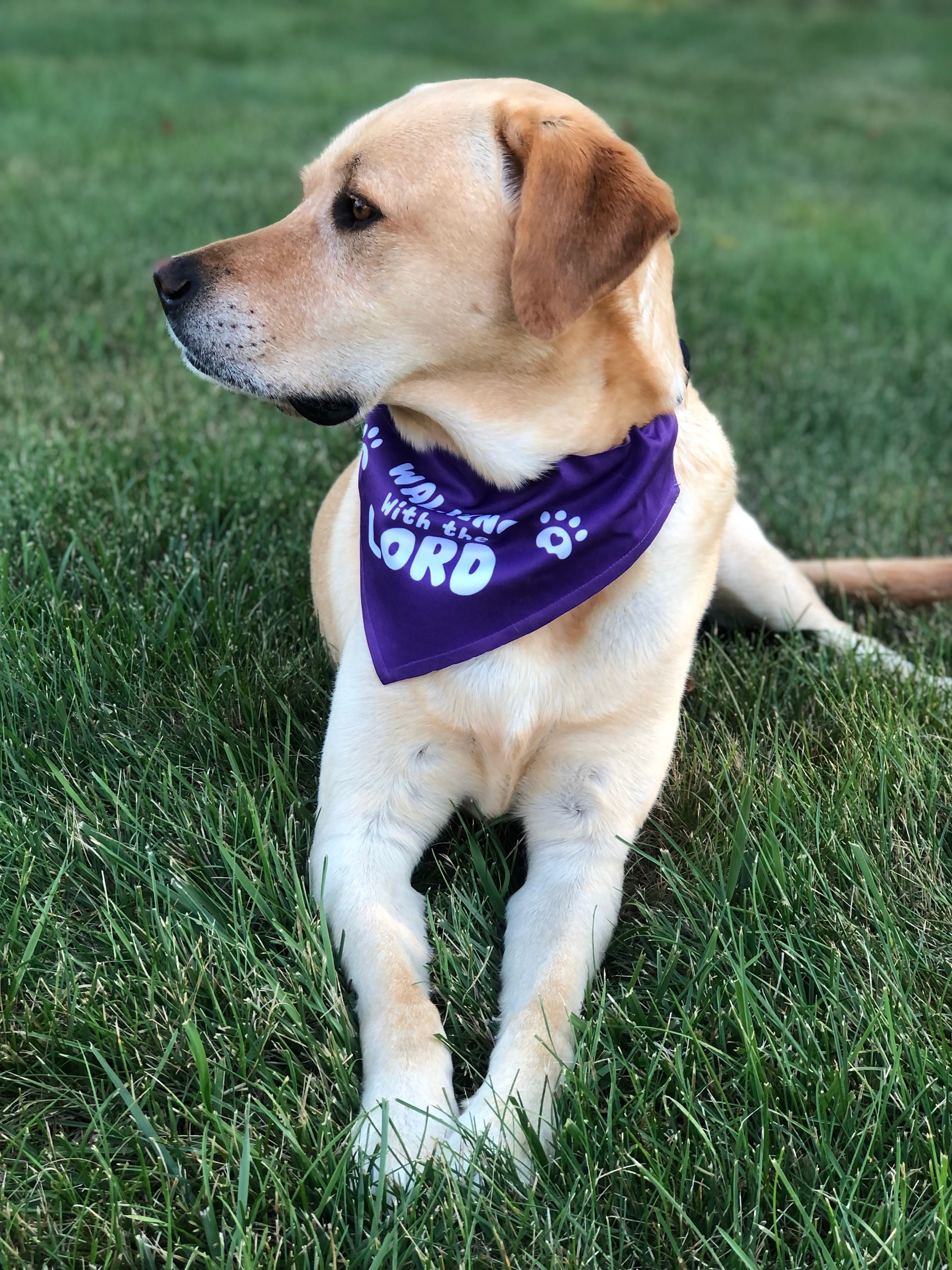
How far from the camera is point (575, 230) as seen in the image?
192 cm

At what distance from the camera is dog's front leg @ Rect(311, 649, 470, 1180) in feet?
5.64

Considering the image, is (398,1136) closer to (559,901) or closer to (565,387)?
(559,901)

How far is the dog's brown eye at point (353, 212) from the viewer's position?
6.73 feet

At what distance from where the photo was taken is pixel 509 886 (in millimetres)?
2227

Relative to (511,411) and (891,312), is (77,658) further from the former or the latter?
(891,312)

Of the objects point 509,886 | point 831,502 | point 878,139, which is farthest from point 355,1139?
point 878,139

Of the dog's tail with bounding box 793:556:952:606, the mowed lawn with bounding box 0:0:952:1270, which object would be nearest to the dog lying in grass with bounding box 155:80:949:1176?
the mowed lawn with bounding box 0:0:952:1270

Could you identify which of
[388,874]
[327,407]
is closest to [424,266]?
[327,407]

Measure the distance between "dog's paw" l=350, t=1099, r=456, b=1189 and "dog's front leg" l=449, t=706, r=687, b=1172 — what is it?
4 centimetres

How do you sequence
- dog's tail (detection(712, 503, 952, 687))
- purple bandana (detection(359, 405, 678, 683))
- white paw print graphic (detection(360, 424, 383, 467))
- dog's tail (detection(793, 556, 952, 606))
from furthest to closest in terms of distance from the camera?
dog's tail (detection(793, 556, 952, 606)), dog's tail (detection(712, 503, 952, 687)), white paw print graphic (detection(360, 424, 383, 467)), purple bandana (detection(359, 405, 678, 683))

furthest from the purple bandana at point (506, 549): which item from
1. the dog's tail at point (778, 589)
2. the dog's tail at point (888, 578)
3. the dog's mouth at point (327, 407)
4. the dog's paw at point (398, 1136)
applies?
the dog's tail at point (888, 578)

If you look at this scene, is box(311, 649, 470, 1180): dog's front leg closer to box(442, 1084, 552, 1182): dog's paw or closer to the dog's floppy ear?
box(442, 1084, 552, 1182): dog's paw

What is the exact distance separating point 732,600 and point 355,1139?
6.44ft

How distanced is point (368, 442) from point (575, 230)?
73 cm
